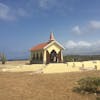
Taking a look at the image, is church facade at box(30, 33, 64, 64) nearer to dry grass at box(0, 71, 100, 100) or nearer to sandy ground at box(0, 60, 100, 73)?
sandy ground at box(0, 60, 100, 73)

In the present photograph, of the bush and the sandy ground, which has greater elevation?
the sandy ground

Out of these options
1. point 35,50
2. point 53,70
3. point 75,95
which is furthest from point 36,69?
point 75,95

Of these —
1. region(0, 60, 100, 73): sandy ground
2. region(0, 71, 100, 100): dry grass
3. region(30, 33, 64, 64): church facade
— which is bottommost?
region(0, 71, 100, 100): dry grass

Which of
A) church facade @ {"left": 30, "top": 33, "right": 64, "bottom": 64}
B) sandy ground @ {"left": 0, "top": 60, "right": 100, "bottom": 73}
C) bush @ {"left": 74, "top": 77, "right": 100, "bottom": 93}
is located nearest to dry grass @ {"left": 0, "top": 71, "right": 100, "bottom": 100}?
bush @ {"left": 74, "top": 77, "right": 100, "bottom": 93}

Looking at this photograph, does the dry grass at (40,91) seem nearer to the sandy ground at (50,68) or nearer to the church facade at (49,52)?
the sandy ground at (50,68)

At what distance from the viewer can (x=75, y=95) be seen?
14602 millimetres

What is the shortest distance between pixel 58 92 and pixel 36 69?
1317 centimetres

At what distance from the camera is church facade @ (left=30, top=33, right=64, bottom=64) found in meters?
34.6

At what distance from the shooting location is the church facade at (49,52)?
34.6 meters

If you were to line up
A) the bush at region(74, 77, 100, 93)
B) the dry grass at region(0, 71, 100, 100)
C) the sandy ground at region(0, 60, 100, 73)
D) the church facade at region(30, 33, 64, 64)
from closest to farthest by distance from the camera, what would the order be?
1. the dry grass at region(0, 71, 100, 100)
2. the bush at region(74, 77, 100, 93)
3. the sandy ground at region(0, 60, 100, 73)
4. the church facade at region(30, 33, 64, 64)

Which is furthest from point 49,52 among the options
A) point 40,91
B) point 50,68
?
point 40,91

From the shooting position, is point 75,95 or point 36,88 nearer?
point 75,95

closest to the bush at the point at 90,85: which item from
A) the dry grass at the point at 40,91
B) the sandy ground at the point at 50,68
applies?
the dry grass at the point at 40,91

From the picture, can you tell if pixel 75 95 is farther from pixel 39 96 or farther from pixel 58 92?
pixel 39 96
